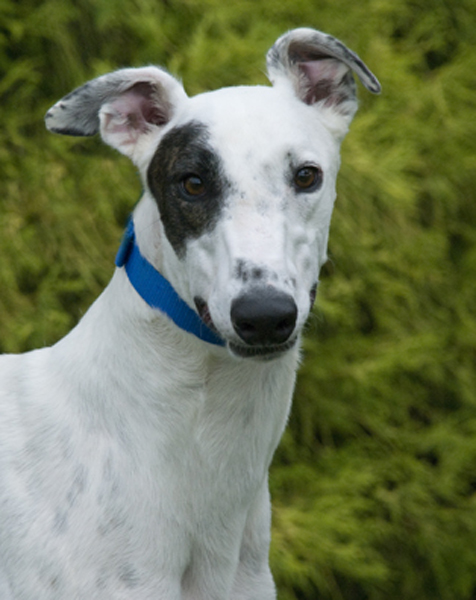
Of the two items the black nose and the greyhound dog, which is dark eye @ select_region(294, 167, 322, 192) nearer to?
the greyhound dog

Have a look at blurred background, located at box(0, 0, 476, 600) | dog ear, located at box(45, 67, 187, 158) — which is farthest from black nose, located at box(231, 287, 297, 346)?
blurred background, located at box(0, 0, 476, 600)

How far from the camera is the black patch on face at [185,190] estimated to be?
2.20 meters

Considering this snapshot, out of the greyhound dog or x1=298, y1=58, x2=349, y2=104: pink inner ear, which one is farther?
x1=298, y1=58, x2=349, y2=104: pink inner ear

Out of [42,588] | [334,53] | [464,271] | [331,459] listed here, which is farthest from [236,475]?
[464,271]

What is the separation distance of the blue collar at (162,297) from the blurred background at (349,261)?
2313 millimetres

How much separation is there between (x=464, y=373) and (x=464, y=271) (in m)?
0.66

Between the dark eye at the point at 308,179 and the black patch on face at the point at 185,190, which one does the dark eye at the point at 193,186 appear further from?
the dark eye at the point at 308,179

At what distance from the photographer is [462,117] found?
5.29m

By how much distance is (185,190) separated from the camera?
2270 mm

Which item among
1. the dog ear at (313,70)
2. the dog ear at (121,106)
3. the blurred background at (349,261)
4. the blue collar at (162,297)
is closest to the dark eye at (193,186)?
the blue collar at (162,297)

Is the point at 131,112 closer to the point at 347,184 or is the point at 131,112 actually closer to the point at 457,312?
the point at 347,184

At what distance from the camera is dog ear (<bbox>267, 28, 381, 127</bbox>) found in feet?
8.54

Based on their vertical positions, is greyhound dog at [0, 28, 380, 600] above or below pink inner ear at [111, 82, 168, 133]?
below

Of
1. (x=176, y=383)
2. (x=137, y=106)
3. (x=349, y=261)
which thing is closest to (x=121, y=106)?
(x=137, y=106)
